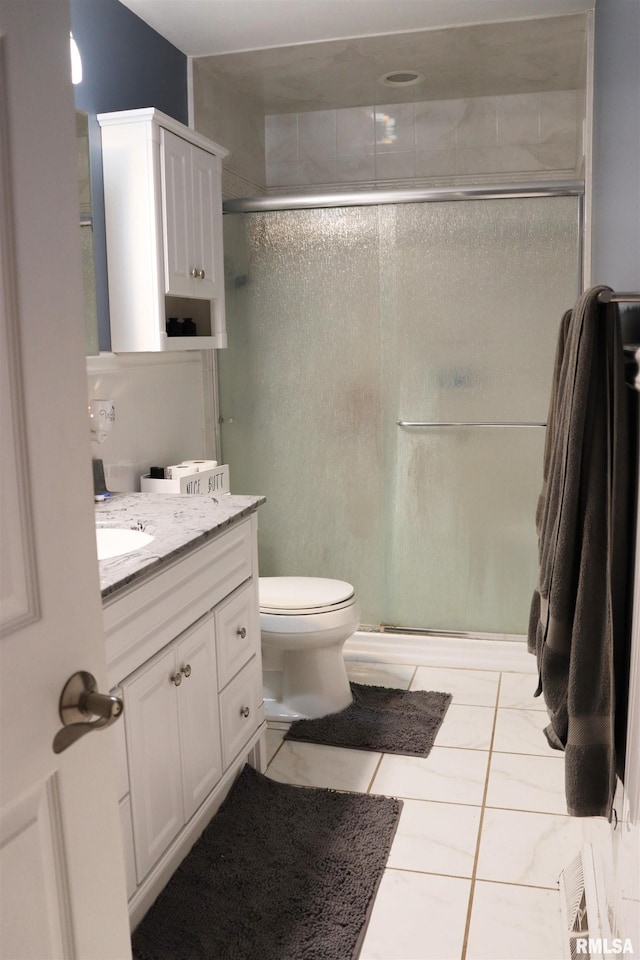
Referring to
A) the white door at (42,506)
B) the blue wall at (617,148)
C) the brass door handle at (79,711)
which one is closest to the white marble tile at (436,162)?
the blue wall at (617,148)

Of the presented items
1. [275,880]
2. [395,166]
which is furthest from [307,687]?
[395,166]

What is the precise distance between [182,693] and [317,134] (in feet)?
9.91

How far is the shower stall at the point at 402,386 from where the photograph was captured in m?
3.29

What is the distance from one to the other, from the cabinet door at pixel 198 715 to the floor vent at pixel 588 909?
88 cm

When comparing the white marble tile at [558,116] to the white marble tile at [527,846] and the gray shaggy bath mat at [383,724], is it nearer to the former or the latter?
the gray shaggy bath mat at [383,724]

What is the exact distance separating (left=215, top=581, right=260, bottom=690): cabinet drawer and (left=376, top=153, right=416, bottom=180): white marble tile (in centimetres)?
238

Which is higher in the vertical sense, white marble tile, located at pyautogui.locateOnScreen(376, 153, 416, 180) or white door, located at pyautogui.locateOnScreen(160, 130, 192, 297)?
white marble tile, located at pyautogui.locateOnScreen(376, 153, 416, 180)

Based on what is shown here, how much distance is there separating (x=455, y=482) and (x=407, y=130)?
5.69ft

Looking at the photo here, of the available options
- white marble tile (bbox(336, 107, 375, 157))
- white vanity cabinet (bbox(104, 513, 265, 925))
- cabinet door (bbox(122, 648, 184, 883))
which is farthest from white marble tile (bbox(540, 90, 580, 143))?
cabinet door (bbox(122, 648, 184, 883))

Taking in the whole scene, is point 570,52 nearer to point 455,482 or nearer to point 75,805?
point 455,482

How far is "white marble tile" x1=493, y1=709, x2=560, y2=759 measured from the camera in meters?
2.67

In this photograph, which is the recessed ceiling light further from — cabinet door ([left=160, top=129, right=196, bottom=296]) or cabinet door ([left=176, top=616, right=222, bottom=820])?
cabinet door ([left=176, top=616, right=222, bottom=820])

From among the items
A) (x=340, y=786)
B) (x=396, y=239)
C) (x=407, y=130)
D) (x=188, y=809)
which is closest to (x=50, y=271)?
(x=188, y=809)

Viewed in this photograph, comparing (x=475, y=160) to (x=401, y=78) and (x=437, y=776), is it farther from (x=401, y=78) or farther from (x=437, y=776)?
(x=437, y=776)
